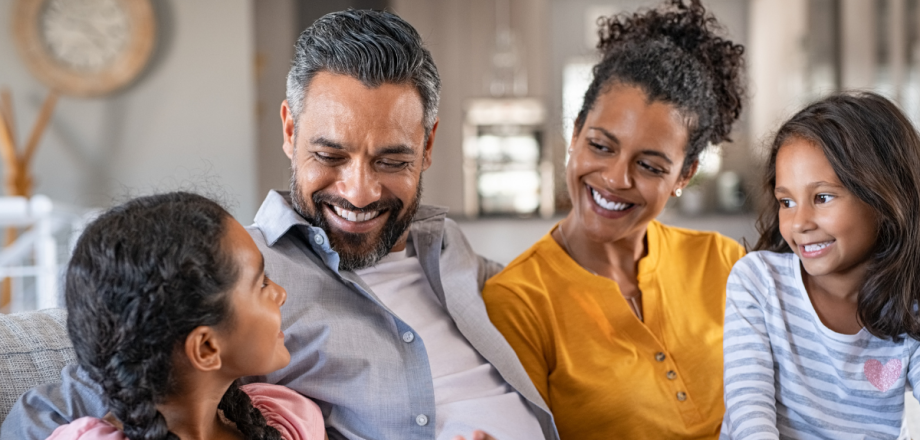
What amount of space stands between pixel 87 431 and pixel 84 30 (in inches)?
171

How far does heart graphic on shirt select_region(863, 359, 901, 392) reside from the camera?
1.38 meters

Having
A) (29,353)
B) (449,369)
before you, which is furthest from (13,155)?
(449,369)

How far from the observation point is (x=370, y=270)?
1.61 meters

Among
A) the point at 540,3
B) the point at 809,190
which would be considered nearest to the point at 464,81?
the point at 540,3

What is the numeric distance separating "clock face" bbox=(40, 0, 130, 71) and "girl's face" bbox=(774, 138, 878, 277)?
4415 millimetres

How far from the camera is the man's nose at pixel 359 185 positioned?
1428 mm

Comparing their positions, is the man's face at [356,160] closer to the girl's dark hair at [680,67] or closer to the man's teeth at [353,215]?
the man's teeth at [353,215]

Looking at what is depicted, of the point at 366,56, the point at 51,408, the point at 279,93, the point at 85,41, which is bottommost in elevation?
the point at 51,408

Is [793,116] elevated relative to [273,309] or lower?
elevated

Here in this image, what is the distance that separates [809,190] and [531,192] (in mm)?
5000

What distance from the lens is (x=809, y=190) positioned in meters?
1.38

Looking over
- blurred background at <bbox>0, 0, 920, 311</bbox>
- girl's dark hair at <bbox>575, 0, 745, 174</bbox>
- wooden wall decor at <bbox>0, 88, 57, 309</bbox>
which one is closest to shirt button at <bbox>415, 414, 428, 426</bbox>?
girl's dark hair at <bbox>575, 0, 745, 174</bbox>

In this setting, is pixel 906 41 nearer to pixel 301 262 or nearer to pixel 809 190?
pixel 809 190

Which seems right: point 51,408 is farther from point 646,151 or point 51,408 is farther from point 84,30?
point 84,30
